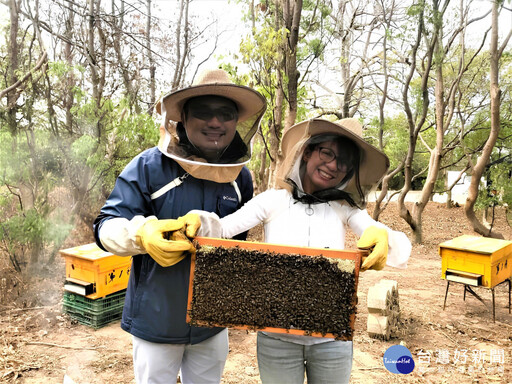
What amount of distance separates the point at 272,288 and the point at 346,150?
84 centimetres

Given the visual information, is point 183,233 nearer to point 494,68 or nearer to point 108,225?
point 108,225

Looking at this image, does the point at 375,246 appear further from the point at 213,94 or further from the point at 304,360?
the point at 213,94

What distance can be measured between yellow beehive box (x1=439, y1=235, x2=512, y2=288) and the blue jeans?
3901mm

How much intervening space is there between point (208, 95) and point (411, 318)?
4853 mm

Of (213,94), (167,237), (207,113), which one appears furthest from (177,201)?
(213,94)

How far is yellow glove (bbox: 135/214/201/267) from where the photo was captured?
1.67 metres

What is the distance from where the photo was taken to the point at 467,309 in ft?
19.7

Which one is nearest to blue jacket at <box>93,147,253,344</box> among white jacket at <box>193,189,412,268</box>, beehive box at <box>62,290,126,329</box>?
white jacket at <box>193,189,412,268</box>

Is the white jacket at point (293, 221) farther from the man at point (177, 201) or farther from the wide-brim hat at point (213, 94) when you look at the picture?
the wide-brim hat at point (213, 94)

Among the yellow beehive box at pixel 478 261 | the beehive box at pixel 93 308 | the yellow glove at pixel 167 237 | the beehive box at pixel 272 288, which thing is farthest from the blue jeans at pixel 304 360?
the yellow beehive box at pixel 478 261

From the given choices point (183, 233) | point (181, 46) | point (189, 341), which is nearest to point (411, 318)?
point (189, 341)

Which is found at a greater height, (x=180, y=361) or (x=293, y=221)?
(x=293, y=221)

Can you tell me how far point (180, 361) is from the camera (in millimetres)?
2105

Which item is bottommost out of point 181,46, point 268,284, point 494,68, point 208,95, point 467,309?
point 467,309
